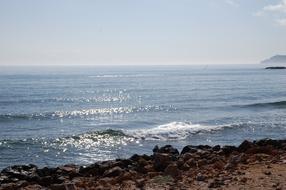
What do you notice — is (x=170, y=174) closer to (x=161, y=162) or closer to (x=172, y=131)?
(x=161, y=162)

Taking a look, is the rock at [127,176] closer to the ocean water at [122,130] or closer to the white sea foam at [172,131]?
the ocean water at [122,130]

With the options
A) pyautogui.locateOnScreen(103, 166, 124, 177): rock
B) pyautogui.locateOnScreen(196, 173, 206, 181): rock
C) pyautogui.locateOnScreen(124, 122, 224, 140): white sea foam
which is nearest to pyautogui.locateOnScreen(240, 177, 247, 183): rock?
pyautogui.locateOnScreen(196, 173, 206, 181): rock

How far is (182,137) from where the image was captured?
27828mm

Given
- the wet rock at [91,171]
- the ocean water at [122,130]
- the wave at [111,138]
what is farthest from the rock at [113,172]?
the wave at [111,138]

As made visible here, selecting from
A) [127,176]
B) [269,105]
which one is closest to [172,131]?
[127,176]

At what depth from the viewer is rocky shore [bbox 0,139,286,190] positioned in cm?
1090

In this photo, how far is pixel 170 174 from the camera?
12.3m

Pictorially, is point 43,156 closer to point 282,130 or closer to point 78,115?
point 282,130

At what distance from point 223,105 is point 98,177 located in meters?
36.5

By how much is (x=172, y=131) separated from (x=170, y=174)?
17.9 m

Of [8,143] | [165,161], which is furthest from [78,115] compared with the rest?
[165,161]

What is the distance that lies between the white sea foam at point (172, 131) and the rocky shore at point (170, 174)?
35.9 ft

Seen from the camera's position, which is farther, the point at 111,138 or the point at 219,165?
the point at 111,138

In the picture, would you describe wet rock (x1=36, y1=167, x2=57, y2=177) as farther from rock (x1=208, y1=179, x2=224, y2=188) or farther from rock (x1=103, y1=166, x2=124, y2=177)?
rock (x1=208, y1=179, x2=224, y2=188)
